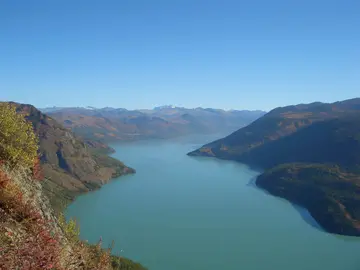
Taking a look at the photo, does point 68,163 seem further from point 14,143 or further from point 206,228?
point 14,143

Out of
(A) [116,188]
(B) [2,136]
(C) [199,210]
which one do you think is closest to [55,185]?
(A) [116,188]

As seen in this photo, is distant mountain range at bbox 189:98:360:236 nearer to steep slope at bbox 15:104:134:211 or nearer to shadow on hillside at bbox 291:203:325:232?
shadow on hillside at bbox 291:203:325:232

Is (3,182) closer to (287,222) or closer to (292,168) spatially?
(287,222)

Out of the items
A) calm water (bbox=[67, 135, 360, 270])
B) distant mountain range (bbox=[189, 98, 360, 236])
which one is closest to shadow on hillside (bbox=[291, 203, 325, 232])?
calm water (bbox=[67, 135, 360, 270])

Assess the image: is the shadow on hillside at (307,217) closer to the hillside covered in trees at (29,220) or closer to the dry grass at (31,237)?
the hillside covered in trees at (29,220)

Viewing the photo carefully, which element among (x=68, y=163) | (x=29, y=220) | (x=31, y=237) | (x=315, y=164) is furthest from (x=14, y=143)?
(x=68, y=163)
